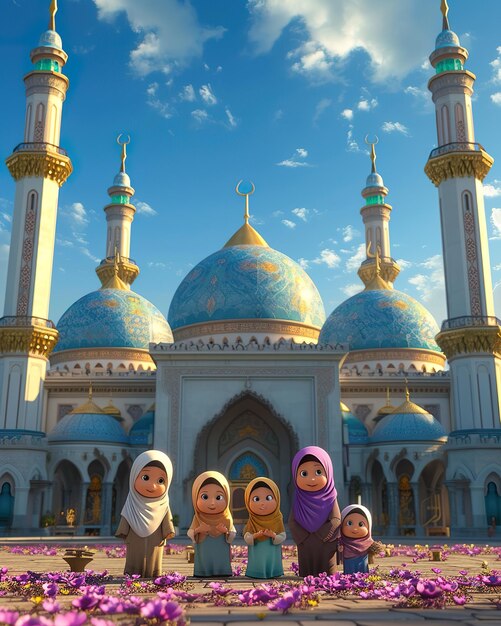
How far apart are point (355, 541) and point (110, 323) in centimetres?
2517

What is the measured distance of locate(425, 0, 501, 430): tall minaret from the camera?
23031 millimetres

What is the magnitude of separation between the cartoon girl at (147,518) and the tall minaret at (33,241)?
17274mm

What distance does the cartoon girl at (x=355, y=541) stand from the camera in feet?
24.4

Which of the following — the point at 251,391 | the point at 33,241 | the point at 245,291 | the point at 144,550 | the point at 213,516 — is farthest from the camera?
the point at 245,291

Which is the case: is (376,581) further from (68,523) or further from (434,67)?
(434,67)

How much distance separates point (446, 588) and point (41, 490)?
20.5 metres

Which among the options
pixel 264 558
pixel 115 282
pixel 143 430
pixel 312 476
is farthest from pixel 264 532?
pixel 115 282

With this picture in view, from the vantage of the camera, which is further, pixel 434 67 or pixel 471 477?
pixel 434 67

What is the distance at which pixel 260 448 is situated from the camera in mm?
24000

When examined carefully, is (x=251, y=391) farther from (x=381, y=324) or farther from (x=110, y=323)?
(x=110, y=323)

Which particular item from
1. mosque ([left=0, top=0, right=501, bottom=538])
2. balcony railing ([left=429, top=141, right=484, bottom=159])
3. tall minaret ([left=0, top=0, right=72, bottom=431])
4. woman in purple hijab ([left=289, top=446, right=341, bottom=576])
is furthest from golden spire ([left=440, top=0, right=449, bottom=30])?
woman in purple hijab ([left=289, top=446, right=341, bottom=576])

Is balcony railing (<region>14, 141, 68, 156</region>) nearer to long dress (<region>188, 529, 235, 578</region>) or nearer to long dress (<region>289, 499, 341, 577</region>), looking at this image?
long dress (<region>188, 529, 235, 578</region>)

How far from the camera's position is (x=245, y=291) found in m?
27.9

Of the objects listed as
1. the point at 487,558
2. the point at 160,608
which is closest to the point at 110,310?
the point at 487,558
